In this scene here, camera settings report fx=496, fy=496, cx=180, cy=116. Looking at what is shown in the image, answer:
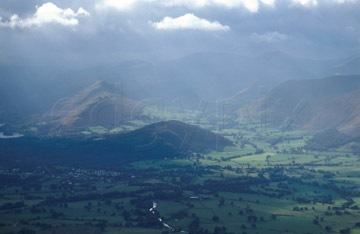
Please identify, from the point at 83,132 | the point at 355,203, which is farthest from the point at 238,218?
the point at 83,132

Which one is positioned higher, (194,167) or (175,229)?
(194,167)

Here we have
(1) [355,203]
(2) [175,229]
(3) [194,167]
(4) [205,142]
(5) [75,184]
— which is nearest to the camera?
(2) [175,229]

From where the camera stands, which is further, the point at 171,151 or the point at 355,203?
the point at 171,151

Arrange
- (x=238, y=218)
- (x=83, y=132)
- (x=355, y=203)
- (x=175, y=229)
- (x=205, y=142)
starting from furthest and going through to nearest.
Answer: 1. (x=83, y=132)
2. (x=205, y=142)
3. (x=355, y=203)
4. (x=238, y=218)
5. (x=175, y=229)

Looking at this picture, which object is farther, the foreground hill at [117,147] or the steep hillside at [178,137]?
the steep hillside at [178,137]

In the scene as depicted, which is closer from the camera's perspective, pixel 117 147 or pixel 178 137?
pixel 117 147

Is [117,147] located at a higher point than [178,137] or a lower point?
lower

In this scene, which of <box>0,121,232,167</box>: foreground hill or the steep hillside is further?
the steep hillside

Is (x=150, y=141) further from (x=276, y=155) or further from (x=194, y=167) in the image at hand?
(x=276, y=155)
